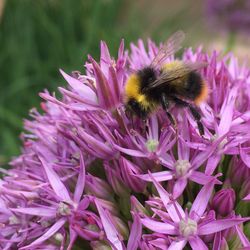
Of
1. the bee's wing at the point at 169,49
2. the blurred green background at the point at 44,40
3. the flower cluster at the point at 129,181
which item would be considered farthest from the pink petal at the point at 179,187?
the blurred green background at the point at 44,40

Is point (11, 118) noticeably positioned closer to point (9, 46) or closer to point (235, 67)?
point (9, 46)

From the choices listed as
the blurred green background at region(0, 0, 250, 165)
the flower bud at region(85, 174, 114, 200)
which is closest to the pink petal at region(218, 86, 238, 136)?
the flower bud at region(85, 174, 114, 200)

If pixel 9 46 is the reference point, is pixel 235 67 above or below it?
below

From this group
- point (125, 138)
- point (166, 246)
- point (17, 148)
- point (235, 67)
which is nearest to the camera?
point (166, 246)

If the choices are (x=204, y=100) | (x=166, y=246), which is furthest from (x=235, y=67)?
(x=166, y=246)

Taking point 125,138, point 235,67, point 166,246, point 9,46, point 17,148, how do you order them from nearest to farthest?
point 166,246 → point 125,138 → point 235,67 → point 17,148 → point 9,46

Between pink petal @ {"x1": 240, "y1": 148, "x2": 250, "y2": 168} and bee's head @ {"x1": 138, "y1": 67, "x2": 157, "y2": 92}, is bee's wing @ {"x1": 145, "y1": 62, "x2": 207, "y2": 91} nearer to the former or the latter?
bee's head @ {"x1": 138, "y1": 67, "x2": 157, "y2": 92}
